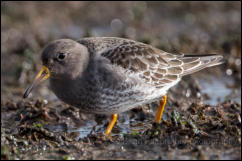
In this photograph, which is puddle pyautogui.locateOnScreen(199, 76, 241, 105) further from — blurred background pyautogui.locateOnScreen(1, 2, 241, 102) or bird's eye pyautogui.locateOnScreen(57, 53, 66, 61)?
bird's eye pyautogui.locateOnScreen(57, 53, 66, 61)

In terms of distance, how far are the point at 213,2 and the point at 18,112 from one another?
29.8ft

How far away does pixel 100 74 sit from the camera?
6652 millimetres

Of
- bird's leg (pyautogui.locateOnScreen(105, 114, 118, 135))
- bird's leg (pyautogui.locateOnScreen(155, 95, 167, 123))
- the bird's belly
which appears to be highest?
the bird's belly

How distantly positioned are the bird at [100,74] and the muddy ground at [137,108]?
563mm

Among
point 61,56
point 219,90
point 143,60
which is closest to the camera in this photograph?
point 61,56

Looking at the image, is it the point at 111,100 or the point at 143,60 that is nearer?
the point at 111,100

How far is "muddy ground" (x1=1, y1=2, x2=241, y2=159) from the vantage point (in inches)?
241

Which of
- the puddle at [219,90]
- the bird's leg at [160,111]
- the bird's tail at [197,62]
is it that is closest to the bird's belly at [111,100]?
the bird's leg at [160,111]

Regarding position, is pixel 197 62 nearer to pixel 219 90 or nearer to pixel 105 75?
pixel 219 90

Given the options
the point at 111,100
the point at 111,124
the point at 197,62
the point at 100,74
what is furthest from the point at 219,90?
the point at 100,74

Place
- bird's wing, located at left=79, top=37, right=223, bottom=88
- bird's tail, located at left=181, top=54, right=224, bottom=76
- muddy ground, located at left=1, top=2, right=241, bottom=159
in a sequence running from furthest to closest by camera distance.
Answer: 1. bird's tail, located at left=181, top=54, right=224, bottom=76
2. bird's wing, located at left=79, top=37, right=223, bottom=88
3. muddy ground, located at left=1, top=2, right=241, bottom=159

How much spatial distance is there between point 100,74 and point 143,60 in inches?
35.6

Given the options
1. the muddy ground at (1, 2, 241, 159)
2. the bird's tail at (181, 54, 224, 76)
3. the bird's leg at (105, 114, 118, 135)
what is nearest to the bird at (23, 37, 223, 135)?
the bird's leg at (105, 114, 118, 135)

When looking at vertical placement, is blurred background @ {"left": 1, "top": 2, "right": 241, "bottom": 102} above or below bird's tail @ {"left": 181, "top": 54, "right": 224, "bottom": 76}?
above
